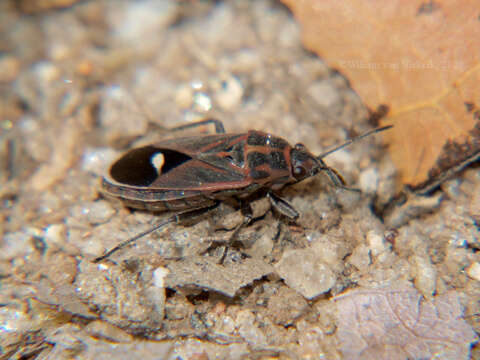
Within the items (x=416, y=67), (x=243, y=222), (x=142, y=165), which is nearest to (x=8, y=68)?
(x=142, y=165)

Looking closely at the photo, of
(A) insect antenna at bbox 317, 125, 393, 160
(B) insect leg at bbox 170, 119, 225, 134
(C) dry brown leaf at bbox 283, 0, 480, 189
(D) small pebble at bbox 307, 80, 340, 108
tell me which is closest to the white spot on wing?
(B) insect leg at bbox 170, 119, 225, 134

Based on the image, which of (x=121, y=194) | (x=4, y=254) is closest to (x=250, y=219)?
(x=121, y=194)

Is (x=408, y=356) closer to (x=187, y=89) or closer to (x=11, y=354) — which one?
(x=11, y=354)

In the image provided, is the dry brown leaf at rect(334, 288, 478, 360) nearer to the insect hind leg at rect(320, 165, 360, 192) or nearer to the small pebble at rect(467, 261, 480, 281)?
the small pebble at rect(467, 261, 480, 281)

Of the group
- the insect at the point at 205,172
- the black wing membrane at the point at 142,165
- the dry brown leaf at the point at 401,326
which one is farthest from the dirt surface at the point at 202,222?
the black wing membrane at the point at 142,165

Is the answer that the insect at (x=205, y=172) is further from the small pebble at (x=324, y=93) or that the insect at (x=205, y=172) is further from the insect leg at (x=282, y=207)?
the small pebble at (x=324, y=93)

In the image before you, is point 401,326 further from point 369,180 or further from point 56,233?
point 56,233
